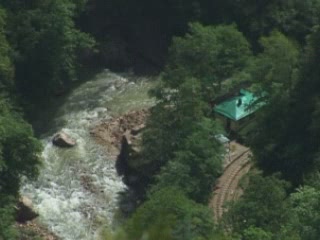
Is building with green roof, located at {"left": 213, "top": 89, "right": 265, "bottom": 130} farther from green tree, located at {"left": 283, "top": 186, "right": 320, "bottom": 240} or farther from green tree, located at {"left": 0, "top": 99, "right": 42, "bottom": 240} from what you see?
green tree, located at {"left": 283, "top": 186, "right": 320, "bottom": 240}

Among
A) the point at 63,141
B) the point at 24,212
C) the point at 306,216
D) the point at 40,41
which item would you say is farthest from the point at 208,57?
the point at 306,216

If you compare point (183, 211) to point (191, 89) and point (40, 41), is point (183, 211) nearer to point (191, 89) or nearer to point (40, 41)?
point (191, 89)

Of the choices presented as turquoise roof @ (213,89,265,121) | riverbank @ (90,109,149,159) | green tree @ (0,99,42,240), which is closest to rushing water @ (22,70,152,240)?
riverbank @ (90,109,149,159)

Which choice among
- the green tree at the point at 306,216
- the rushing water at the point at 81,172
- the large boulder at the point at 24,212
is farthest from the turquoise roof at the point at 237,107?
the green tree at the point at 306,216

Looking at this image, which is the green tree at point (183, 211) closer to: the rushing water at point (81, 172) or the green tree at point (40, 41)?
the rushing water at point (81, 172)

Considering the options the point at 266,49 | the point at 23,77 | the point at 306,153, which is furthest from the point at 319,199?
the point at 23,77
